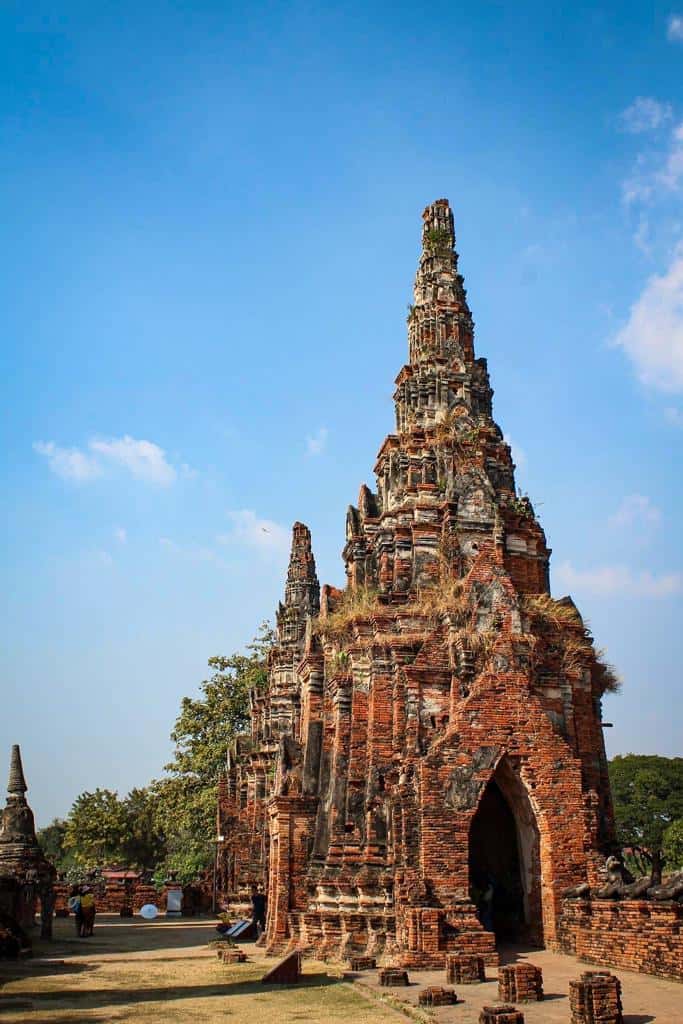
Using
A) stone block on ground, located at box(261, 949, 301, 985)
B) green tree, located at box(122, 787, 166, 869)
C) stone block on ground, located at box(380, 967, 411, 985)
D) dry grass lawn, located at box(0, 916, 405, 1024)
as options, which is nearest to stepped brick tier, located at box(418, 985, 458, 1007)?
dry grass lawn, located at box(0, 916, 405, 1024)

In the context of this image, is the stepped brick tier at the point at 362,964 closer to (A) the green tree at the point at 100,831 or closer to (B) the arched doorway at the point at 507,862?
(B) the arched doorway at the point at 507,862

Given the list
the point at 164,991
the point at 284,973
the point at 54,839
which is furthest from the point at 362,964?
the point at 54,839

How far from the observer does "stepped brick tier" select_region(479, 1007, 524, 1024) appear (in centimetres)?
970

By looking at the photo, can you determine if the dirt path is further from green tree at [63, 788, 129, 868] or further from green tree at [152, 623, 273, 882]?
green tree at [63, 788, 129, 868]

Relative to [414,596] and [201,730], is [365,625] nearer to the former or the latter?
[414,596]

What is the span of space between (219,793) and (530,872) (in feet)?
82.3

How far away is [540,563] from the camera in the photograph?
24922 millimetres

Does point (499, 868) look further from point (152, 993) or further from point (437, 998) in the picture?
point (437, 998)

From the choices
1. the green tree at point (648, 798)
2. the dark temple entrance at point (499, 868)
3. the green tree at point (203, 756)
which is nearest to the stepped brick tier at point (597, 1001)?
the dark temple entrance at point (499, 868)

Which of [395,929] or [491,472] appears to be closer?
[395,929]

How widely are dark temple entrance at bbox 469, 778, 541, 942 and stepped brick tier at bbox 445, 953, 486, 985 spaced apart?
13.1 feet

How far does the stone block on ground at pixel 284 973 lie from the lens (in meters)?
14.8

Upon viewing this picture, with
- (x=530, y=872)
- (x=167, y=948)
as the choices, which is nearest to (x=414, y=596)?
(x=530, y=872)

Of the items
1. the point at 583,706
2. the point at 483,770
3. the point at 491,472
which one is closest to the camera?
the point at 483,770
